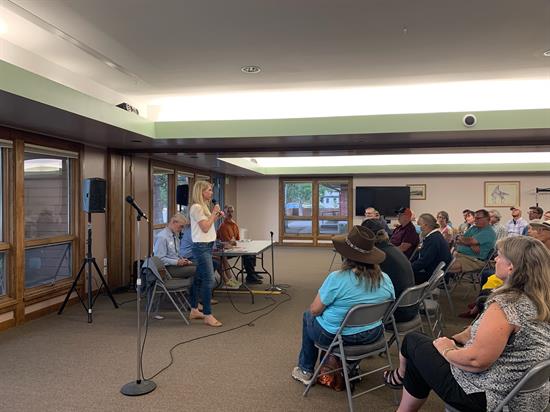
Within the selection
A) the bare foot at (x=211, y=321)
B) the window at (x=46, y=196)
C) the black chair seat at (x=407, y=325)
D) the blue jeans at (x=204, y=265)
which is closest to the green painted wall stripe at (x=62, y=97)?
the window at (x=46, y=196)

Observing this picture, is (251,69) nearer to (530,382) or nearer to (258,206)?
(530,382)

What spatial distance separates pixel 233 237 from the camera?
6578 millimetres

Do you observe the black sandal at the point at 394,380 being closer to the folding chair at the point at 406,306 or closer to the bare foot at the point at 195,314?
the folding chair at the point at 406,306

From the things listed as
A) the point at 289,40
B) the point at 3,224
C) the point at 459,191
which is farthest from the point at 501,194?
the point at 3,224

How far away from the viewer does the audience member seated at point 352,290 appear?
2.62 m

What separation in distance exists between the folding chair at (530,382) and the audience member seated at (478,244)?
363 cm

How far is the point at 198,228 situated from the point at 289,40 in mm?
2017

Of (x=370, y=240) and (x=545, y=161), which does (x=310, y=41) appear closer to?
(x=370, y=240)

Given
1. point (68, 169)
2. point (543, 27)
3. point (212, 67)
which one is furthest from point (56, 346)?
point (543, 27)

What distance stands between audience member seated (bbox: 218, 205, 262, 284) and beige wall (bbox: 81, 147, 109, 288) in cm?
171

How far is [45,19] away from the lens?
2.96m

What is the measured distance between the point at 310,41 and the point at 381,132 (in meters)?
1.82

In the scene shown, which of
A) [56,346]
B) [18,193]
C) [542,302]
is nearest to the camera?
[542,302]

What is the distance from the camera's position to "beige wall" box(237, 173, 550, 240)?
1107 centimetres
